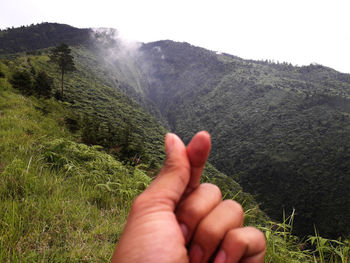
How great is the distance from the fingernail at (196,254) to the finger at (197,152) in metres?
0.23

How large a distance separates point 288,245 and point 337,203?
63086mm

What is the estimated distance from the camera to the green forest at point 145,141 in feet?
5.92

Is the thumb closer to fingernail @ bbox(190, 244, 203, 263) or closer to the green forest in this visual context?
fingernail @ bbox(190, 244, 203, 263)

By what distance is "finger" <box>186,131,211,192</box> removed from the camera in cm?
74

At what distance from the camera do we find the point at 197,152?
77 centimetres

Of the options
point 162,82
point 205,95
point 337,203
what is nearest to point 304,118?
point 337,203

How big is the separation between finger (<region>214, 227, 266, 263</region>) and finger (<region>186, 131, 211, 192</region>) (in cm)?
23

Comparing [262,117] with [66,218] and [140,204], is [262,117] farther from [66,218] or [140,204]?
[140,204]

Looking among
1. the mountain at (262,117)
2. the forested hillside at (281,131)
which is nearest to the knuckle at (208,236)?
the mountain at (262,117)

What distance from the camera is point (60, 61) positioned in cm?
2706

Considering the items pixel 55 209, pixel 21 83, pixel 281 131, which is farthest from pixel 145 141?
pixel 281 131

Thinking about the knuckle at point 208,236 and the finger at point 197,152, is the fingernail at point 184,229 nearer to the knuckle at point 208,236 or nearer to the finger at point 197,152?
the knuckle at point 208,236

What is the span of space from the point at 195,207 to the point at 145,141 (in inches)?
1560

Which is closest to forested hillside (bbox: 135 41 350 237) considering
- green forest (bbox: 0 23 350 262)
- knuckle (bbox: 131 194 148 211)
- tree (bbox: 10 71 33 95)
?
green forest (bbox: 0 23 350 262)
